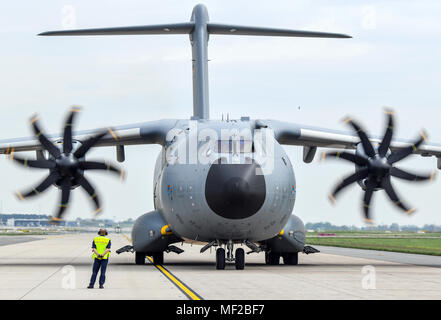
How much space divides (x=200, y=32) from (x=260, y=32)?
6.56ft

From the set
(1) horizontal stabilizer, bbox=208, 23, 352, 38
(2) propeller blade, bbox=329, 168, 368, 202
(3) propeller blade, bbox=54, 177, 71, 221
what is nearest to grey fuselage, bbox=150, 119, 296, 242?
(2) propeller blade, bbox=329, 168, 368, 202

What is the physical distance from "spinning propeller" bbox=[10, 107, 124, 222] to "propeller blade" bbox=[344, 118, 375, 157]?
6.64 meters

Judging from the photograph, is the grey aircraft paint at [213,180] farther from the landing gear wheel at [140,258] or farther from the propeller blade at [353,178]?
the propeller blade at [353,178]

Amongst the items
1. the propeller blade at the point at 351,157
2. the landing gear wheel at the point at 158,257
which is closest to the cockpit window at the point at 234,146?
the propeller blade at the point at 351,157

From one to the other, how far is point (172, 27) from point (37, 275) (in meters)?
10.1

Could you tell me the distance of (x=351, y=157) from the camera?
71.7 ft

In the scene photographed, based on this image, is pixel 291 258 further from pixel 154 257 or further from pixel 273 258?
pixel 154 257

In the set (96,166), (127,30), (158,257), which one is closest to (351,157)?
(158,257)

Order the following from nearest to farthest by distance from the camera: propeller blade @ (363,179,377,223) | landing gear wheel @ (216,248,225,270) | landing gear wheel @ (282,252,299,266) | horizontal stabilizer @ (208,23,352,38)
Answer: landing gear wheel @ (216,248,225,270) → propeller blade @ (363,179,377,223) → horizontal stabilizer @ (208,23,352,38) → landing gear wheel @ (282,252,299,266)

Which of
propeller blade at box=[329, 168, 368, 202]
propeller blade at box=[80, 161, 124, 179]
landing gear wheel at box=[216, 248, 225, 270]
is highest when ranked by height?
propeller blade at box=[80, 161, 124, 179]

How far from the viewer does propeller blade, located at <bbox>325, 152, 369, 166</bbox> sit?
830 inches

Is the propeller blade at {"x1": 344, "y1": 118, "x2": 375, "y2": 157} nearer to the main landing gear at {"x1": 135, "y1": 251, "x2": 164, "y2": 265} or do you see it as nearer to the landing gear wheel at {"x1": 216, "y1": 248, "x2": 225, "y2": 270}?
the landing gear wheel at {"x1": 216, "y1": 248, "x2": 225, "y2": 270}

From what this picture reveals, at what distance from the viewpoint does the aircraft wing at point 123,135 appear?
2291cm
